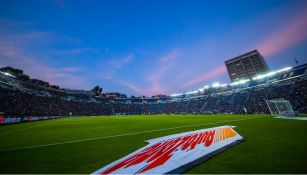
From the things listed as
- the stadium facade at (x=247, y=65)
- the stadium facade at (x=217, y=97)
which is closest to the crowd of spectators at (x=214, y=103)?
the stadium facade at (x=217, y=97)

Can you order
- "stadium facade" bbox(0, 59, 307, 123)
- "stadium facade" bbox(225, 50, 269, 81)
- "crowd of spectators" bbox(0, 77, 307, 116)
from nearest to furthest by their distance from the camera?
1. "crowd of spectators" bbox(0, 77, 307, 116)
2. "stadium facade" bbox(0, 59, 307, 123)
3. "stadium facade" bbox(225, 50, 269, 81)

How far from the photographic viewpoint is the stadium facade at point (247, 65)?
344ft

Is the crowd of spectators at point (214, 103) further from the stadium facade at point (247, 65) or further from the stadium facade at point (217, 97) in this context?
the stadium facade at point (247, 65)

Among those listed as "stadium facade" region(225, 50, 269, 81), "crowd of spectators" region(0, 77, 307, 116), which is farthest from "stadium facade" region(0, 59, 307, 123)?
"stadium facade" region(225, 50, 269, 81)

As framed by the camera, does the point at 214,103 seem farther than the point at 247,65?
No

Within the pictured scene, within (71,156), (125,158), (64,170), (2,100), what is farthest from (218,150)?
(2,100)

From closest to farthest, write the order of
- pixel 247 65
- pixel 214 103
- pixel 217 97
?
pixel 214 103 < pixel 217 97 < pixel 247 65

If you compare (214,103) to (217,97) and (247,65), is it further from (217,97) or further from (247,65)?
(247,65)

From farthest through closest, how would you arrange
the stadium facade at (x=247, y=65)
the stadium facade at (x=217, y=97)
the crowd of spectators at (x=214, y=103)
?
the stadium facade at (x=247, y=65) → the stadium facade at (x=217, y=97) → the crowd of spectators at (x=214, y=103)

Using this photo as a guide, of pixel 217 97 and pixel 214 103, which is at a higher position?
pixel 217 97

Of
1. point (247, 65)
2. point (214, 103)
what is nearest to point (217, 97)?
point (214, 103)

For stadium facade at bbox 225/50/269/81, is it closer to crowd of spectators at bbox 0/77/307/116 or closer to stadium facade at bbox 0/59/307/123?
stadium facade at bbox 0/59/307/123

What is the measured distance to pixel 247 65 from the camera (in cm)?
10988

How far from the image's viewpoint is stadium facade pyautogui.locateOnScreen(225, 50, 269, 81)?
10500cm
